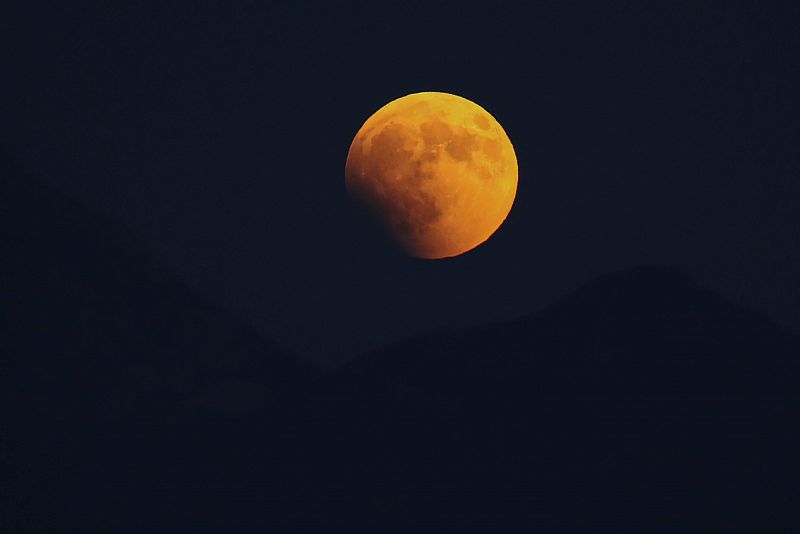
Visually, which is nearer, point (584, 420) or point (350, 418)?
point (350, 418)

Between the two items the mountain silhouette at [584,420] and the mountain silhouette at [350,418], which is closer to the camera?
the mountain silhouette at [350,418]

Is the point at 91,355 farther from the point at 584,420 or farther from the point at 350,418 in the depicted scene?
the point at 584,420

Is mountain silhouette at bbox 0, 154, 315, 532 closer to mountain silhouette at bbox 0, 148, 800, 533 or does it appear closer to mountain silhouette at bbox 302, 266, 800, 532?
mountain silhouette at bbox 0, 148, 800, 533

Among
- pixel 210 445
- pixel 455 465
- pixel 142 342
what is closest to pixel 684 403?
pixel 455 465

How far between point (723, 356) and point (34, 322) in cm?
2339

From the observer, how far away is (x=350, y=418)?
28203mm

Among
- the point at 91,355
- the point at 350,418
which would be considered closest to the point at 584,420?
the point at 350,418

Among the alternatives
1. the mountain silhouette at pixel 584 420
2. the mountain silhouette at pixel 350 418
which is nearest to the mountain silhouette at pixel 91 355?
the mountain silhouette at pixel 350 418

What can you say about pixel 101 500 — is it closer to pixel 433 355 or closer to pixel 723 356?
pixel 433 355

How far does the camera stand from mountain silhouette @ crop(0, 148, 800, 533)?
25.2m

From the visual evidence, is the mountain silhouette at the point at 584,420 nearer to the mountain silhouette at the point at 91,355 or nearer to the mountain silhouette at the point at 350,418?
the mountain silhouette at the point at 350,418

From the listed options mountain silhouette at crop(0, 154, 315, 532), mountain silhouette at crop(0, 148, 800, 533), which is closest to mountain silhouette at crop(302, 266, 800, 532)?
mountain silhouette at crop(0, 148, 800, 533)

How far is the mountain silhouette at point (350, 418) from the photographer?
2520cm

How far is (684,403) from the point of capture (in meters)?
28.6
